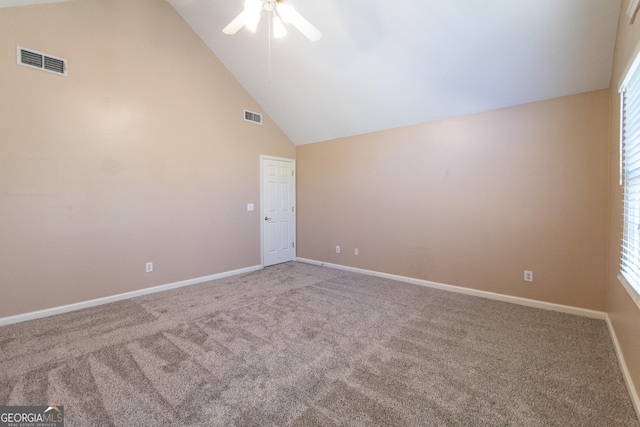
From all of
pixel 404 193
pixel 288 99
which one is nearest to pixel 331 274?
pixel 404 193

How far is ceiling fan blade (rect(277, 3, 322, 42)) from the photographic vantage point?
217cm

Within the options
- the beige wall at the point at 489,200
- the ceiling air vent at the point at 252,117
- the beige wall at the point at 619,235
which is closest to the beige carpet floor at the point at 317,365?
the beige wall at the point at 619,235

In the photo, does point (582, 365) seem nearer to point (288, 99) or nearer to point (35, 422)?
point (35, 422)

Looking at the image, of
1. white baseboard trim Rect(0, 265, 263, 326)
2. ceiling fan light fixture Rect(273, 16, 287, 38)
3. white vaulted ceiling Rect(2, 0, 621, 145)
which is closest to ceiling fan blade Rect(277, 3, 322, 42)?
ceiling fan light fixture Rect(273, 16, 287, 38)

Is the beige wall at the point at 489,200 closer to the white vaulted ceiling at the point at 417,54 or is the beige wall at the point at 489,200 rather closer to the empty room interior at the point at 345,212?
the empty room interior at the point at 345,212

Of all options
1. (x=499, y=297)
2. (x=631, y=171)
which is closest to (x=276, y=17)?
(x=631, y=171)

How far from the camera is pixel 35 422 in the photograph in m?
1.52

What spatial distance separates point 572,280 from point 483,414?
2314 mm

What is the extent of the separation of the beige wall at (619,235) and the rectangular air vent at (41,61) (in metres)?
4.92

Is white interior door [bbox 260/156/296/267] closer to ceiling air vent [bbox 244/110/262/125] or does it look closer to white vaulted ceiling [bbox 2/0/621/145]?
ceiling air vent [bbox 244/110/262/125]

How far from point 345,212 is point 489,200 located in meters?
2.24

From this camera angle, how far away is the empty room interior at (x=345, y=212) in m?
1.81

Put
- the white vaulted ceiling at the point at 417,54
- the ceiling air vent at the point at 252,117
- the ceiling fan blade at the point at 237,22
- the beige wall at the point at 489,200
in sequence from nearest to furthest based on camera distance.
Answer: the ceiling fan blade at the point at 237,22 < the white vaulted ceiling at the point at 417,54 < the beige wall at the point at 489,200 < the ceiling air vent at the point at 252,117

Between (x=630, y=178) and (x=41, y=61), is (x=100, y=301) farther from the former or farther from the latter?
(x=630, y=178)
